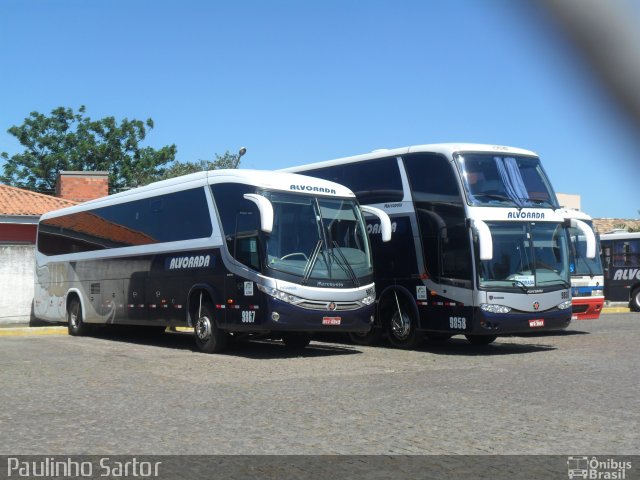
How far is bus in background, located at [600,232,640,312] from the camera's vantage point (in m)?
30.3

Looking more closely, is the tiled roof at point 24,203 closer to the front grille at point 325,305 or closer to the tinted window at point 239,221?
the tinted window at point 239,221

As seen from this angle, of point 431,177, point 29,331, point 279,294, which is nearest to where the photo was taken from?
point 279,294

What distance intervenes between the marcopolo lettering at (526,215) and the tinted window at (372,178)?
248cm

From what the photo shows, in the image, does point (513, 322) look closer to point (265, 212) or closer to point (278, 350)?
point (278, 350)

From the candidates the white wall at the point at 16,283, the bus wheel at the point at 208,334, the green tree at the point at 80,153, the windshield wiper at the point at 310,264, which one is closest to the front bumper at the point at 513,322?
the windshield wiper at the point at 310,264

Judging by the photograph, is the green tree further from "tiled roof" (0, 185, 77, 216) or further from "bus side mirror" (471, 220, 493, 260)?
"bus side mirror" (471, 220, 493, 260)

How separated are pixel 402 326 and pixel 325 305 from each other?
2.77 m

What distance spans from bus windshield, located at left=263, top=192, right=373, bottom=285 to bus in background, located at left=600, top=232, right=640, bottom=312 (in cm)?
1860

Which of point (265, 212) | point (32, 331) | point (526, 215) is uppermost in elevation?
point (526, 215)

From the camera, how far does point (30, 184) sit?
2451 inches

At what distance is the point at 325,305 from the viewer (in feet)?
46.6

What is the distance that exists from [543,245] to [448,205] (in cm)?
201

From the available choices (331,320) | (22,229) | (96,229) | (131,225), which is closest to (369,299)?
(331,320)

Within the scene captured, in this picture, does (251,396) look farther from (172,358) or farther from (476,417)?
(172,358)
